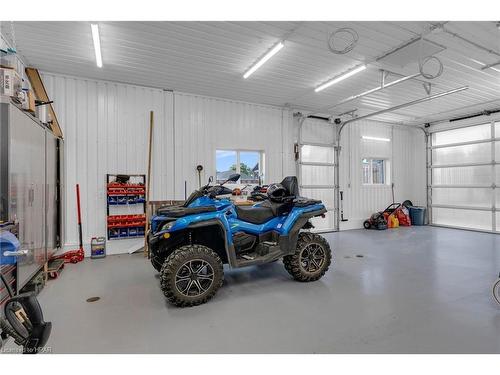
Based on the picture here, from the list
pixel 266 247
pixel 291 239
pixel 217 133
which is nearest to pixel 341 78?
pixel 217 133

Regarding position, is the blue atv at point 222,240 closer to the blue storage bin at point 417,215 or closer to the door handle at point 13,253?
the door handle at point 13,253

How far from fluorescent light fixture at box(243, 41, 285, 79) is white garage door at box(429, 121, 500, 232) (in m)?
6.97

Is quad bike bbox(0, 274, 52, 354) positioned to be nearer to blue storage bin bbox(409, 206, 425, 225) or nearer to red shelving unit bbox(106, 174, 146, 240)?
red shelving unit bbox(106, 174, 146, 240)

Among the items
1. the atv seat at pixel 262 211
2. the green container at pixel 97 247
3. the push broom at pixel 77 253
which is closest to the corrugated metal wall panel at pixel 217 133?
the green container at pixel 97 247

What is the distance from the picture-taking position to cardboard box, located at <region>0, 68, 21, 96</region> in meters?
2.47

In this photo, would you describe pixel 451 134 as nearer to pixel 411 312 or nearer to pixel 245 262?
pixel 411 312

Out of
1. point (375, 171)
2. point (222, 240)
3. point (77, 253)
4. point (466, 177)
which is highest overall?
point (375, 171)

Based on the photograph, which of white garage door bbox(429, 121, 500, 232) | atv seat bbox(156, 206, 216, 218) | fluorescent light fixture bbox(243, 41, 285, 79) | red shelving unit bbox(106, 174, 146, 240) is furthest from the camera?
white garage door bbox(429, 121, 500, 232)

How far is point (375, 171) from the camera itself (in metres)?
8.72

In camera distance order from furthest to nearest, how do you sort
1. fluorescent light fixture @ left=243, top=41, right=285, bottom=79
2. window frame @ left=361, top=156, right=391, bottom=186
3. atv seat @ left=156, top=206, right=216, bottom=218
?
window frame @ left=361, top=156, right=391, bottom=186 < fluorescent light fixture @ left=243, top=41, right=285, bottom=79 < atv seat @ left=156, top=206, right=216, bottom=218

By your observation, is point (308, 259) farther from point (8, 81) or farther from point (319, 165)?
point (319, 165)

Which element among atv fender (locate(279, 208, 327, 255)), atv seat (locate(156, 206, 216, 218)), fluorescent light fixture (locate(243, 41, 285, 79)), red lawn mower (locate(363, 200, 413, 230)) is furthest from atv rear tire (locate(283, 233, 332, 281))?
red lawn mower (locate(363, 200, 413, 230))

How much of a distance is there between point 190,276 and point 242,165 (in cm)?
398
